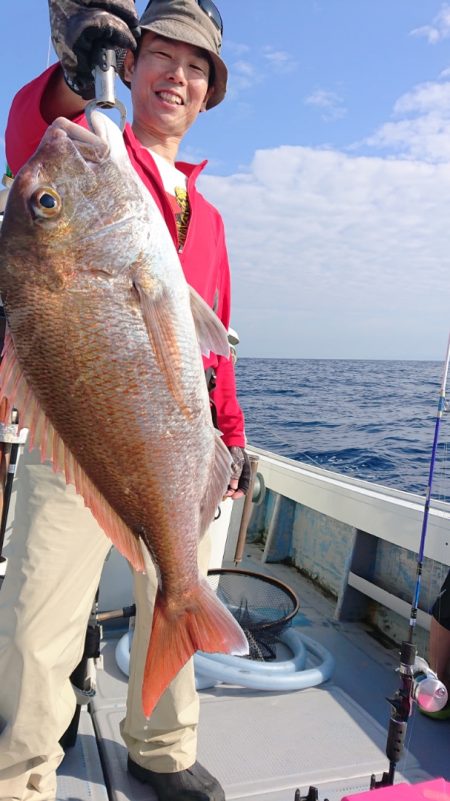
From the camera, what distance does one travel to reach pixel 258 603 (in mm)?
4430

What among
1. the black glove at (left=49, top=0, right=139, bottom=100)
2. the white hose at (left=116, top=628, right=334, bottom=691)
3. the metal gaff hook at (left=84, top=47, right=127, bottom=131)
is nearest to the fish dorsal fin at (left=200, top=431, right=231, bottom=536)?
the metal gaff hook at (left=84, top=47, right=127, bottom=131)

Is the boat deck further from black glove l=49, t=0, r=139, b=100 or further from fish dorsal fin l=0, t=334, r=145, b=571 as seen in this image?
black glove l=49, t=0, r=139, b=100

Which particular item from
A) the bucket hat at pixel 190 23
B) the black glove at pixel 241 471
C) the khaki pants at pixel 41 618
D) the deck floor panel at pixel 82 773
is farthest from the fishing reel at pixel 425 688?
the bucket hat at pixel 190 23

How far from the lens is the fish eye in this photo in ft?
4.98

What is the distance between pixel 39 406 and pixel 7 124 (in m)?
1.23

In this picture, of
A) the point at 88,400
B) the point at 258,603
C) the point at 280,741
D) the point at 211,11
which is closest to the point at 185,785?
the point at 280,741

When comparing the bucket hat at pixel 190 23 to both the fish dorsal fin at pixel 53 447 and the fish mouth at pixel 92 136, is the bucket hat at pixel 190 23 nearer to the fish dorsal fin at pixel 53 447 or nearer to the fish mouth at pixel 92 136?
the fish mouth at pixel 92 136

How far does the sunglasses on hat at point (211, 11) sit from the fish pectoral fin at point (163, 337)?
1564 millimetres

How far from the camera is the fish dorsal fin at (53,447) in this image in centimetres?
159

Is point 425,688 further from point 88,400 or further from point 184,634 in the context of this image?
point 88,400

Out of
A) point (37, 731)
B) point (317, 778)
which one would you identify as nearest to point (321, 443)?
point (317, 778)

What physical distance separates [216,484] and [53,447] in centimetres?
50

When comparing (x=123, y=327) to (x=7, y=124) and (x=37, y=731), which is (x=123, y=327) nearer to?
(x=7, y=124)

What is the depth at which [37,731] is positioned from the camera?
2.08 metres
